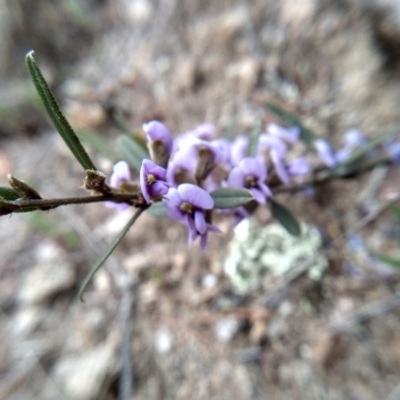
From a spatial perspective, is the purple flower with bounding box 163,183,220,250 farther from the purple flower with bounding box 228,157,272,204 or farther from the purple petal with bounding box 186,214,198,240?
the purple flower with bounding box 228,157,272,204

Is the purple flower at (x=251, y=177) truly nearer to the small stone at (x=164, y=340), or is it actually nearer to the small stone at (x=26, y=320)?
the small stone at (x=164, y=340)

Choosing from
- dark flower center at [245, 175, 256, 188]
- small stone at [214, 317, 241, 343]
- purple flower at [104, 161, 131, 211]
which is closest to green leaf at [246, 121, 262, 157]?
dark flower center at [245, 175, 256, 188]

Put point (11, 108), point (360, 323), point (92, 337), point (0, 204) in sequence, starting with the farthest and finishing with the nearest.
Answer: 1. point (11, 108)
2. point (92, 337)
3. point (360, 323)
4. point (0, 204)

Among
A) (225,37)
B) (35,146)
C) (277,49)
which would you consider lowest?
(277,49)

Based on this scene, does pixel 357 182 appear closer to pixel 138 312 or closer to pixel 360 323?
pixel 360 323

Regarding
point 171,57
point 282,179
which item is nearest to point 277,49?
point 171,57
